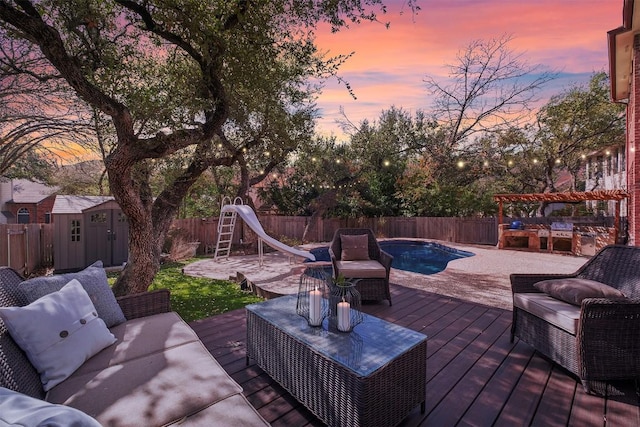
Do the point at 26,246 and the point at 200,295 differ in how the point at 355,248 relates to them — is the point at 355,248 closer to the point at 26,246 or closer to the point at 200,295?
the point at 200,295

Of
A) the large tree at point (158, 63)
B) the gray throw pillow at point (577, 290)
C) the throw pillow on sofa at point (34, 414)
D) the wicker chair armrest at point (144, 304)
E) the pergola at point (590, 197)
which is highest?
the large tree at point (158, 63)

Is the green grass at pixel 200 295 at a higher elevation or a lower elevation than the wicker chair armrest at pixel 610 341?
lower

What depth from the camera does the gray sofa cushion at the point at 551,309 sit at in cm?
252

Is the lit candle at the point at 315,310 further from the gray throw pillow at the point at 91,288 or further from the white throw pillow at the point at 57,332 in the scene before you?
the gray throw pillow at the point at 91,288

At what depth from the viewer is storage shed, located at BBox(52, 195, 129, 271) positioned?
8148mm

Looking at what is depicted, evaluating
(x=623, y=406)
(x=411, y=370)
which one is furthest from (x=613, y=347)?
(x=411, y=370)

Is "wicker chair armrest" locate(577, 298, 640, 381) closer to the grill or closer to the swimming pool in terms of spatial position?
the swimming pool

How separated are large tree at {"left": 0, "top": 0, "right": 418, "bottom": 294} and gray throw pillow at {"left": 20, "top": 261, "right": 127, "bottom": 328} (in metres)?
1.76

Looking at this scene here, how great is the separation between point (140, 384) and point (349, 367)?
1.18 meters

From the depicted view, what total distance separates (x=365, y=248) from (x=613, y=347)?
312 cm

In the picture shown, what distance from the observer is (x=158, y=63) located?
5172mm

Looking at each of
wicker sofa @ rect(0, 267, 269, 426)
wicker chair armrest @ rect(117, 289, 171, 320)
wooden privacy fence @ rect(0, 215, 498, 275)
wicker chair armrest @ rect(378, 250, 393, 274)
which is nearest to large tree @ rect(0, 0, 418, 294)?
wicker chair armrest @ rect(117, 289, 171, 320)

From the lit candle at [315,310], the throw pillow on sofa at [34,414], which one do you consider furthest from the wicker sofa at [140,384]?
the lit candle at [315,310]

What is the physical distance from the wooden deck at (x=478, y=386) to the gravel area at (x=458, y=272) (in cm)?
169
